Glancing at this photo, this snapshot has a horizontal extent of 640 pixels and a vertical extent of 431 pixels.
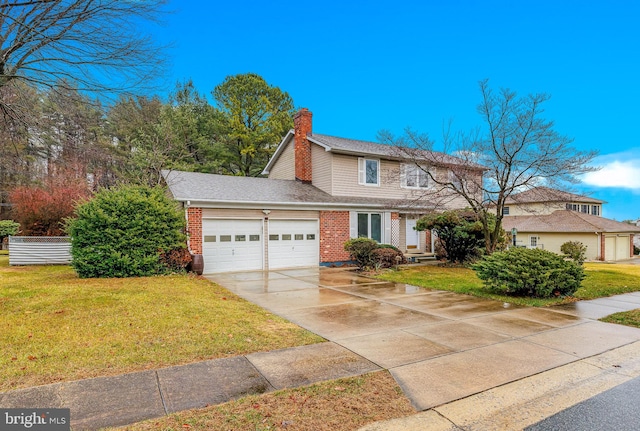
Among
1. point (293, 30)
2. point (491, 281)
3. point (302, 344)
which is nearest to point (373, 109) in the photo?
point (293, 30)

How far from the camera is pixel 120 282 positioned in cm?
948

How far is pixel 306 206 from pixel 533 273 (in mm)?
8850

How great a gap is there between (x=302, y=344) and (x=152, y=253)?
7702mm

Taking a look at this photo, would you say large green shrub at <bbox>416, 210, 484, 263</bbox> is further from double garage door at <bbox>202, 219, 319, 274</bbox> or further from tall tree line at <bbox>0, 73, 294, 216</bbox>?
tall tree line at <bbox>0, 73, 294, 216</bbox>

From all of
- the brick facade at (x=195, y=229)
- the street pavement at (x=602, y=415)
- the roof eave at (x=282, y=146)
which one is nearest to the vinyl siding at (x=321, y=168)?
the roof eave at (x=282, y=146)

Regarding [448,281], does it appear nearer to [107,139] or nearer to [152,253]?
[152,253]

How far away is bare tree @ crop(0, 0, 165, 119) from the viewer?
5828 millimetres

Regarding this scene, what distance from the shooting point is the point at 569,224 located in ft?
109

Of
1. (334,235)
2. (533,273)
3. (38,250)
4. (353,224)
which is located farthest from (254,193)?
(533,273)

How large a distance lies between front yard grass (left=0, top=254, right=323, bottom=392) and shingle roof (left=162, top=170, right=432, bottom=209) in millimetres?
5341

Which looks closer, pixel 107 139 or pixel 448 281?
pixel 448 281

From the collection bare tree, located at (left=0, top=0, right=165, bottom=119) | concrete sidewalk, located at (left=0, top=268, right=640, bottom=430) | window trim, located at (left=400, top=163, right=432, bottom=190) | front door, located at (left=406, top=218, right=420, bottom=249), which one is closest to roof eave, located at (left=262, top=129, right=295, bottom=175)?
window trim, located at (left=400, top=163, right=432, bottom=190)

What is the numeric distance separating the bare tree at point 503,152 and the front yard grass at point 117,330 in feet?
32.7
